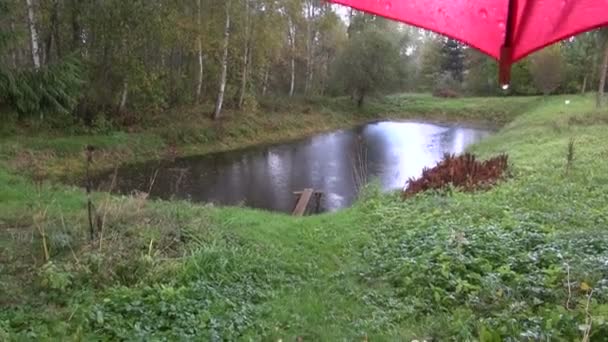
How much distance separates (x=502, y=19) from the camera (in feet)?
4.10

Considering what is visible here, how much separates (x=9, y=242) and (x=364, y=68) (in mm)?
27966

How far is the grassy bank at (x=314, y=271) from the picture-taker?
14.3ft

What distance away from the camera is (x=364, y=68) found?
3225 cm

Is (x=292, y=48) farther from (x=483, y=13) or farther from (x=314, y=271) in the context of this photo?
(x=483, y=13)

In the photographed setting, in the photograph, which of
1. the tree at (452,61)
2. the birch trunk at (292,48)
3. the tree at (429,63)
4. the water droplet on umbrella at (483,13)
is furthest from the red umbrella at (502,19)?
the tree at (452,61)

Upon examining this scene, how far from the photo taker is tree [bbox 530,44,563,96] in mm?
32906

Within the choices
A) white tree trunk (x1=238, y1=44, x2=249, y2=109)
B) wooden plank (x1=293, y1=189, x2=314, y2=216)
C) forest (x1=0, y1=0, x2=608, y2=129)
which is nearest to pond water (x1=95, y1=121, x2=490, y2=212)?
wooden plank (x1=293, y1=189, x2=314, y2=216)

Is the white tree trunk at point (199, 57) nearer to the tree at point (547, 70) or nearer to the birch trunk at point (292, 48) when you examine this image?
the birch trunk at point (292, 48)

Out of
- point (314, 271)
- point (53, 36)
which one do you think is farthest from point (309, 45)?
point (314, 271)

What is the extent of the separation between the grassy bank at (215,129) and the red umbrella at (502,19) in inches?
557

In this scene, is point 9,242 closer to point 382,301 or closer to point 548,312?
point 382,301

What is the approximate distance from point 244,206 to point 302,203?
1.41 m

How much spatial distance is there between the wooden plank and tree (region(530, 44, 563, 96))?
82.9 feet

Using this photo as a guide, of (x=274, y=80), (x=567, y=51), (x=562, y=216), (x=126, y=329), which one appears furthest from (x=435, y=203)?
(x=567, y=51)
